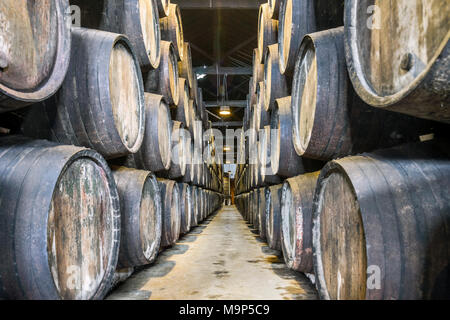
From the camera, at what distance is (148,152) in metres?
3.58

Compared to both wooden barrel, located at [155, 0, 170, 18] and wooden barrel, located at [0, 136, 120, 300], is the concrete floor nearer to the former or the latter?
wooden barrel, located at [0, 136, 120, 300]

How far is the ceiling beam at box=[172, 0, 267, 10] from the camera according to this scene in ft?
25.8

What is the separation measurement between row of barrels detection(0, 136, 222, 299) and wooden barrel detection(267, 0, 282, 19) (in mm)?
2590

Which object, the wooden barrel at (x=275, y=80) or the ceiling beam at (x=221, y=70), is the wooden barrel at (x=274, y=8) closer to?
the wooden barrel at (x=275, y=80)

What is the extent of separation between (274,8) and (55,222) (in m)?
3.35

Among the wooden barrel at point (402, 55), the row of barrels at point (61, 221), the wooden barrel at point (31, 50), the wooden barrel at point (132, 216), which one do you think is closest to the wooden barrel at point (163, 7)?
the wooden barrel at point (132, 216)

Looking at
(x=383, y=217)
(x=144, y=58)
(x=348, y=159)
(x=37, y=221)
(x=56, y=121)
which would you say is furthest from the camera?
(x=144, y=58)

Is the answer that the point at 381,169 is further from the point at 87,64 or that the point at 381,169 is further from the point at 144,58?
the point at 144,58

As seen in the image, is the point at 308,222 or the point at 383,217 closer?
the point at 383,217

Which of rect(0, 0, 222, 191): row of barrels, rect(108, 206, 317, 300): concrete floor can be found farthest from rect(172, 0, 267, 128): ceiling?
rect(108, 206, 317, 300): concrete floor

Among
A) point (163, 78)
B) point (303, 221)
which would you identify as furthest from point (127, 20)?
point (303, 221)

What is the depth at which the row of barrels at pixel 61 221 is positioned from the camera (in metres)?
1.34
